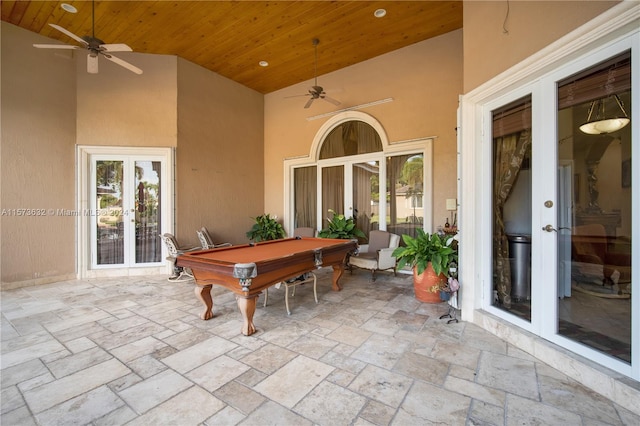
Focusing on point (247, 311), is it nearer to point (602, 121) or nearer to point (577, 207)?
point (577, 207)

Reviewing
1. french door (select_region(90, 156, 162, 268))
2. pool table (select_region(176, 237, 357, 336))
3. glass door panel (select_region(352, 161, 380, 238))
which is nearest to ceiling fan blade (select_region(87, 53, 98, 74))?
french door (select_region(90, 156, 162, 268))

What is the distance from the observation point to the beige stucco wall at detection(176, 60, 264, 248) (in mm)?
5770

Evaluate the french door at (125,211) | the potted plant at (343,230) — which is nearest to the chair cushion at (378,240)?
→ the potted plant at (343,230)

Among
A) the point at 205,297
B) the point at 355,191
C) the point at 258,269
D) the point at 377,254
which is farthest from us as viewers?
the point at 355,191

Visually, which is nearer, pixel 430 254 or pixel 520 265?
pixel 520 265

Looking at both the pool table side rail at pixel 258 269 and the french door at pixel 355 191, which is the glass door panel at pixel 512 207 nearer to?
the pool table side rail at pixel 258 269

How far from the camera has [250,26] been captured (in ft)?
15.3

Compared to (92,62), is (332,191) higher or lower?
lower

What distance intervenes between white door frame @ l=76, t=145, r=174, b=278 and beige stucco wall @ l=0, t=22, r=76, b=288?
0.12 m

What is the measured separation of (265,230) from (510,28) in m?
5.66

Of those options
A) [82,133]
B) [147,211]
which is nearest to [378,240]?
[147,211]

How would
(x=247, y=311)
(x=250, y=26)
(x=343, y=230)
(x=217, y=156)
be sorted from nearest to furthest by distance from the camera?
(x=247, y=311) < (x=250, y=26) < (x=343, y=230) < (x=217, y=156)

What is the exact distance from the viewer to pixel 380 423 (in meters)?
1.64

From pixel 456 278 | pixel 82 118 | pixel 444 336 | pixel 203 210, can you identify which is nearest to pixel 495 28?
pixel 456 278
